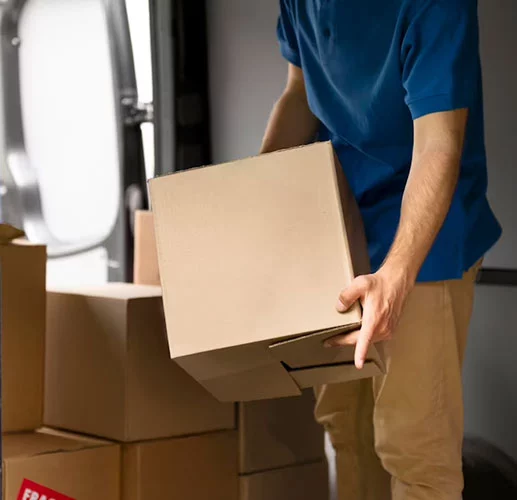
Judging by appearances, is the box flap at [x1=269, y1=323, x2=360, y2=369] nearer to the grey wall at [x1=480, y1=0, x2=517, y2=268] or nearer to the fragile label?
the fragile label

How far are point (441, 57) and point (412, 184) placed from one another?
21 cm

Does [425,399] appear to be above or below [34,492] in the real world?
above

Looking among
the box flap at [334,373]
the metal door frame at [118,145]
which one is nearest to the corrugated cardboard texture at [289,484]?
the box flap at [334,373]

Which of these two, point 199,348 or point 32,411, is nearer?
point 199,348

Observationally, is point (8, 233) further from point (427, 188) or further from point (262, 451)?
point (427, 188)

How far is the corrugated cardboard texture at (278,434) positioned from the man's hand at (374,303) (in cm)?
72

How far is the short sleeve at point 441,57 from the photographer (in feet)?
4.91

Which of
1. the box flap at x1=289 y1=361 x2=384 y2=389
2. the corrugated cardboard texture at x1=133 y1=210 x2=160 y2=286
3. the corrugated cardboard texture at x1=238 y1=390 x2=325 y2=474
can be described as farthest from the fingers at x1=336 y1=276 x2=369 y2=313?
the corrugated cardboard texture at x1=133 y1=210 x2=160 y2=286

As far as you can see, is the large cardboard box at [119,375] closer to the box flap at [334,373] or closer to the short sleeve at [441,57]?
the box flap at [334,373]

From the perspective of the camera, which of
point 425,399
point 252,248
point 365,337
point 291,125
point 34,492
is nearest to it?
point 365,337

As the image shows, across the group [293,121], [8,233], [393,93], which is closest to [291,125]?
[293,121]

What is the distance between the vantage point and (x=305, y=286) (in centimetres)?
138

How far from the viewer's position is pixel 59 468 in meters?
1.78

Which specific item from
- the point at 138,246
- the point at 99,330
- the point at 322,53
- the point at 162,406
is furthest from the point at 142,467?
the point at 322,53
